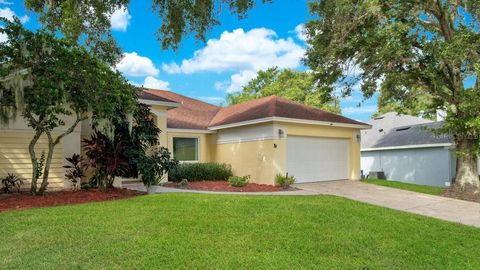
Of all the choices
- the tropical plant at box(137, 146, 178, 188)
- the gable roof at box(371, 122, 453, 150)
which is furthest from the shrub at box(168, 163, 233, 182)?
the gable roof at box(371, 122, 453, 150)

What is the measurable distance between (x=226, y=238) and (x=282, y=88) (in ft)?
108

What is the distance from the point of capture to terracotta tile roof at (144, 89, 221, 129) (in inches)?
701

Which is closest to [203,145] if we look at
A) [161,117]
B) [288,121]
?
[161,117]

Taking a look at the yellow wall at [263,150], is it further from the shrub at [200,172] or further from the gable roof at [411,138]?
the gable roof at [411,138]

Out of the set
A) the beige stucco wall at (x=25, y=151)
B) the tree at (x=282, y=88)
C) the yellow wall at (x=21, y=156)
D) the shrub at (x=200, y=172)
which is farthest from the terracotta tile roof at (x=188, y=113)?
the tree at (x=282, y=88)

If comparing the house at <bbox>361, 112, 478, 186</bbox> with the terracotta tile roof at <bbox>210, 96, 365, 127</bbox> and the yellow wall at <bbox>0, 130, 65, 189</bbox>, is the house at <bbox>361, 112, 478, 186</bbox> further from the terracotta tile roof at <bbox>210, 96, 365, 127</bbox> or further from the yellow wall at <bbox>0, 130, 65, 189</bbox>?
the yellow wall at <bbox>0, 130, 65, 189</bbox>

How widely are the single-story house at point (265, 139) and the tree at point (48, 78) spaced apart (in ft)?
9.33

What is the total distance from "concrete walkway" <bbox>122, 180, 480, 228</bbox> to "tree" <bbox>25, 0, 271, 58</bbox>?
5205 mm

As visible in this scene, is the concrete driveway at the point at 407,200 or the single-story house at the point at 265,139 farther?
the single-story house at the point at 265,139

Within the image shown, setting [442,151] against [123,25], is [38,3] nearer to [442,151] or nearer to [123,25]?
[123,25]

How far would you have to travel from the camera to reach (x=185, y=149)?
1764 cm

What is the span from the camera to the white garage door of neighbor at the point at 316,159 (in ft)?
51.2

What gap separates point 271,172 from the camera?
14.7m

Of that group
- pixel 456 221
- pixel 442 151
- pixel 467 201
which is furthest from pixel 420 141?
pixel 456 221
